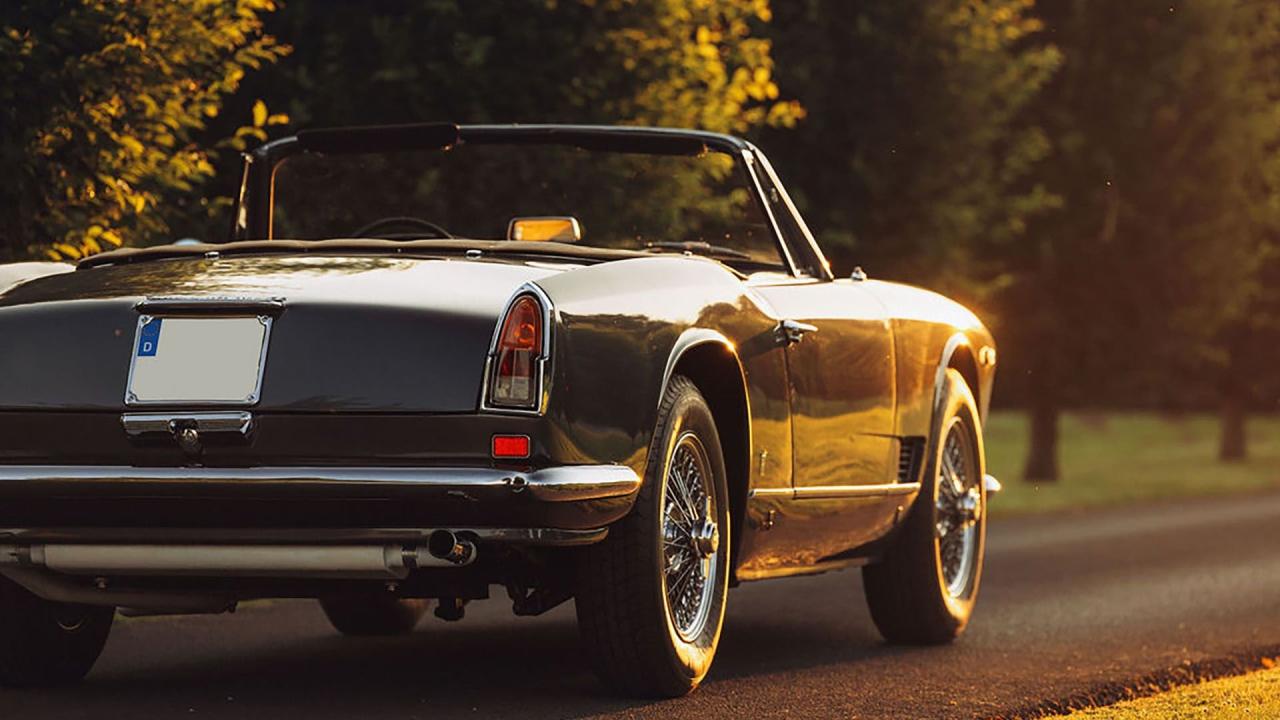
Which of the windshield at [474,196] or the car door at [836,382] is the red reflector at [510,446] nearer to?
the car door at [836,382]

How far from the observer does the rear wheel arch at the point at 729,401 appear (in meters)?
7.06

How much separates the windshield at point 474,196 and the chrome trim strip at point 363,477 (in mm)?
2048

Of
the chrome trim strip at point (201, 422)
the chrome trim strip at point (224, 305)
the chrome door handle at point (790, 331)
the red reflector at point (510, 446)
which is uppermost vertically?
the chrome trim strip at point (224, 305)

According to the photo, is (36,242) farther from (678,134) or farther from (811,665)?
(811,665)

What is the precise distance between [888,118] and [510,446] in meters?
13.6

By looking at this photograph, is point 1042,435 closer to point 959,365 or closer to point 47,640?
point 959,365

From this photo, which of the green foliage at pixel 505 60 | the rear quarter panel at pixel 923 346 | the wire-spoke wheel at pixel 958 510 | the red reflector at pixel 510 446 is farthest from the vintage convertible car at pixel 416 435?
the green foliage at pixel 505 60

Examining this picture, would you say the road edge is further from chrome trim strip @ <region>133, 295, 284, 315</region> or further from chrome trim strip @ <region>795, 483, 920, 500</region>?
chrome trim strip @ <region>133, 295, 284, 315</region>

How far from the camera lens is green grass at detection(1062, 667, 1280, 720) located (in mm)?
7062

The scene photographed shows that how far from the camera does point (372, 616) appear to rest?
9086mm

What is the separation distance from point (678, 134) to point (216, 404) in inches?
106

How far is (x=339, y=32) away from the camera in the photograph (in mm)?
13867

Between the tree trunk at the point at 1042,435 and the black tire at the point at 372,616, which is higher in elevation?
the black tire at the point at 372,616

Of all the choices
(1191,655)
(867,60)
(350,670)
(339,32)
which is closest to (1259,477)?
(867,60)
